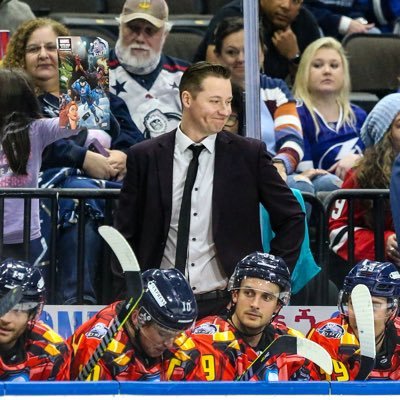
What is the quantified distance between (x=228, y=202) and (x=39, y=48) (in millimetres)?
1114

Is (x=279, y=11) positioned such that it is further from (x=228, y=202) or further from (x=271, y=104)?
(x=228, y=202)

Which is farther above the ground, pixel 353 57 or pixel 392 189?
pixel 353 57

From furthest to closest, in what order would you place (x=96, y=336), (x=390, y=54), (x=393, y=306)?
(x=390, y=54) < (x=393, y=306) < (x=96, y=336)

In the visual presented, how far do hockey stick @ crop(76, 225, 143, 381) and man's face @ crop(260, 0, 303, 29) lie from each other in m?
2.85

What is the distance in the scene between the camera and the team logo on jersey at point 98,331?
197 inches

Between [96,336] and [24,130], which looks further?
[24,130]

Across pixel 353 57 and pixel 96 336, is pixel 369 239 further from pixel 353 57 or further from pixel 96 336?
pixel 353 57

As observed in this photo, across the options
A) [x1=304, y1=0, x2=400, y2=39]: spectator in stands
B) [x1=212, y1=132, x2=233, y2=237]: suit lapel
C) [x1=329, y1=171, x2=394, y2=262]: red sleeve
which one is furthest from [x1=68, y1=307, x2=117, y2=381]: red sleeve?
[x1=304, y1=0, x2=400, y2=39]: spectator in stands

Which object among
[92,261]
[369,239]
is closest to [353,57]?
[369,239]

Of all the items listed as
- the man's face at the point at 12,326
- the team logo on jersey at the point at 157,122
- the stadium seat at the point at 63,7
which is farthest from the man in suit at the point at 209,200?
the stadium seat at the point at 63,7

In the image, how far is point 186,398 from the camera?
4.09 meters

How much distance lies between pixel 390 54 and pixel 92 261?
2670 mm

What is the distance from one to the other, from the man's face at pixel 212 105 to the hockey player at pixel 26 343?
3.24 feet

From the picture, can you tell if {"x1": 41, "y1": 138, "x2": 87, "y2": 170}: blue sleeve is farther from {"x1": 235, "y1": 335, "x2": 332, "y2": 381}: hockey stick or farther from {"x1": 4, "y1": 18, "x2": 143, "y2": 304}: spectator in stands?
{"x1": 235, "y1": 335, "x2": 332, "y2": 381}: hockey stick
